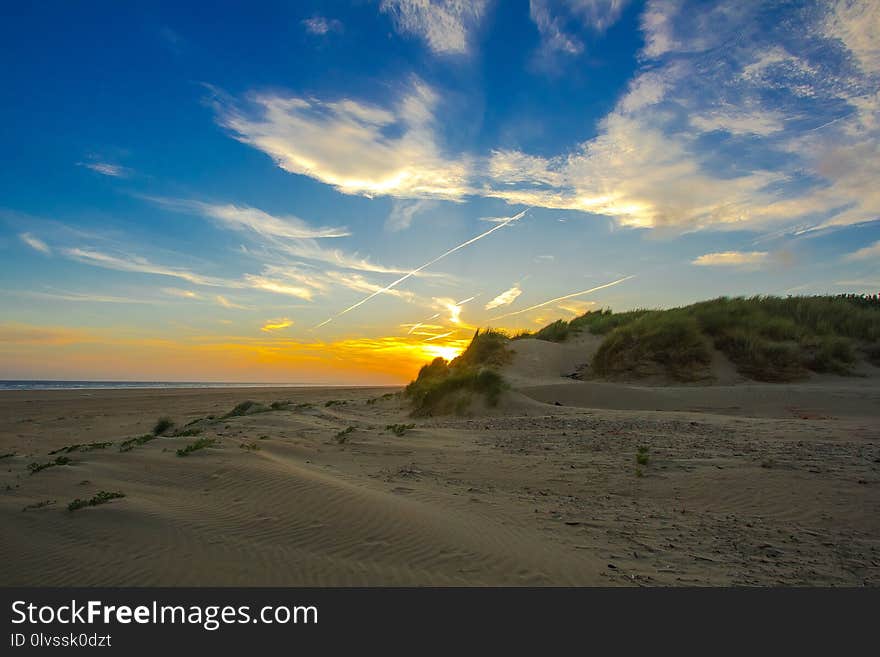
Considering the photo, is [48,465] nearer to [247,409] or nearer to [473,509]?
[473,509]

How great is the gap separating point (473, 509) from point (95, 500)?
3.97 m

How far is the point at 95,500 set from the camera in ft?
16.3

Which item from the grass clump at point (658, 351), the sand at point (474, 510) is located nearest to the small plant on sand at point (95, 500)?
the sand at point (474, 510)

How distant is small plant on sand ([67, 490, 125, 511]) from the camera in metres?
4.86

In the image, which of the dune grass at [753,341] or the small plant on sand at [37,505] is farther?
the dune grass at [753,341]

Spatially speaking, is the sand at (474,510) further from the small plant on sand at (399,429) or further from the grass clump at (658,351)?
the grass clump at (658,351)

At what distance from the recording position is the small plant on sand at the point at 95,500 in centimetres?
486

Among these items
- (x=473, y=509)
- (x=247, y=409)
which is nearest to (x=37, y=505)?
(x=473, y=509)

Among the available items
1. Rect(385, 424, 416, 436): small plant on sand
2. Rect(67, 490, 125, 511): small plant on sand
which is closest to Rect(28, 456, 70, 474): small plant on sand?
Rect(67, 490, 125, 511): small plant on sand

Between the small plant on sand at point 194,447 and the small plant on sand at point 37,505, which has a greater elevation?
the small plant on sand at point 194,447

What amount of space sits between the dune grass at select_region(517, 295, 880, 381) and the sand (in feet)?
22.0

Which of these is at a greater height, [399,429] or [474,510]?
[399,429]

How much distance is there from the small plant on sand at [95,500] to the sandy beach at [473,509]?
0.14m

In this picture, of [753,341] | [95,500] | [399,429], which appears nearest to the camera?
[95,500]
